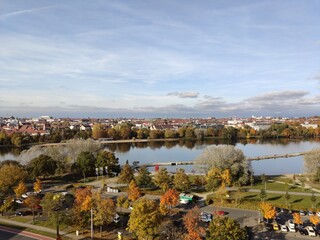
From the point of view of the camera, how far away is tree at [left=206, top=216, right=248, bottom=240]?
14.9m

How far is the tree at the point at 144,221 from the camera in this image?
16.0 meters

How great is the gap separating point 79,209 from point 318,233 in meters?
12.3

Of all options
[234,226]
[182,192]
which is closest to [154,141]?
[182,192]

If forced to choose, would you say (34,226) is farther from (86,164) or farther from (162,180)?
(86,164)

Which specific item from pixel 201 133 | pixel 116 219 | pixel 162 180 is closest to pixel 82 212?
pixel 116 219

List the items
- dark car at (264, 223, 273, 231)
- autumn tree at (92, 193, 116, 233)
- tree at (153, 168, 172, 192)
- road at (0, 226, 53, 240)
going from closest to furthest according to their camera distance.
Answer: road at (0, 226, 53, 240) < autumn tree at (92, 193, 116, 233) < dark car at (264, 223, 273, 231) < tree at (153, 168, 172, 192)

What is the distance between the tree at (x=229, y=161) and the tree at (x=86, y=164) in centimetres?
1041

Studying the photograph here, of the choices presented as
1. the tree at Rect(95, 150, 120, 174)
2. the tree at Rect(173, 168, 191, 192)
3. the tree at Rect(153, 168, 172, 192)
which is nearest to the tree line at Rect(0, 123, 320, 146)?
the tree at Rect(95, 150, 120, 174)

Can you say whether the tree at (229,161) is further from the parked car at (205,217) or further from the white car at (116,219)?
the white car at (116,219)

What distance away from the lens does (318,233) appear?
16734 mm

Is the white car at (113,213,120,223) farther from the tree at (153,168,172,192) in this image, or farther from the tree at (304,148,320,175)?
the tree at (304,148,320,175)

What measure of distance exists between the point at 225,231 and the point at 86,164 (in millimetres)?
20018

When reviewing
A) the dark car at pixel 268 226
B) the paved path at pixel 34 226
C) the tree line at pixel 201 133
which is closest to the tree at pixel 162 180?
the dark car at pixel 268 226

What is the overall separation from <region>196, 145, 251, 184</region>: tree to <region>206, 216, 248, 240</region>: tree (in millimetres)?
12544
